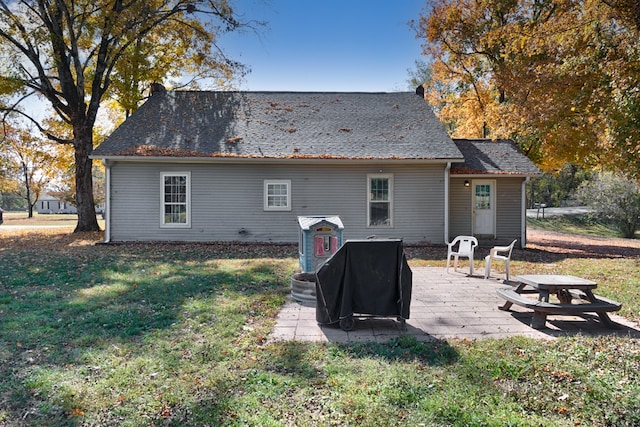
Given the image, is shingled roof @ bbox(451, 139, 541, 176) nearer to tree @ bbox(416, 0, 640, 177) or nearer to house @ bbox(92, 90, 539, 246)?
house @ bbox(92, 90, 539, 246)

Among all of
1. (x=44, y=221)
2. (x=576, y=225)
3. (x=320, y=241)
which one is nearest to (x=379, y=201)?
(x=320, y=241)

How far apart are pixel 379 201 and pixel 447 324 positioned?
8.37 meters

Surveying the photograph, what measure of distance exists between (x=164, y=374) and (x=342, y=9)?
528 inches

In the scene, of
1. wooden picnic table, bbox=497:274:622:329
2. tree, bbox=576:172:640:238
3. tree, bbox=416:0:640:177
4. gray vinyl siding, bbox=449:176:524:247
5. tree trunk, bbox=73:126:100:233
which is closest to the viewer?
wooden picnic table, bbox=497:274:622:329

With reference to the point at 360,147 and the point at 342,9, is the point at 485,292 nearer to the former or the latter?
the point at 360,147

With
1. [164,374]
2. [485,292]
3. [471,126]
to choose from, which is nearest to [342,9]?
[471,126]

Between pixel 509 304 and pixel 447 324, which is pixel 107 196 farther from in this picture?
pixel 509 304

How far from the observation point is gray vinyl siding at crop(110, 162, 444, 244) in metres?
12.8

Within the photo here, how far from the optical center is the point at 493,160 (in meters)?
13.8

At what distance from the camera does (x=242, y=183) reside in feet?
42.3

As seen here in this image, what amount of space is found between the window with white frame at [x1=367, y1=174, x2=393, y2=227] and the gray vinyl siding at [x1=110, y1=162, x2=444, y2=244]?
17 cm

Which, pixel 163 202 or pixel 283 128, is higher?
pixel 283 128

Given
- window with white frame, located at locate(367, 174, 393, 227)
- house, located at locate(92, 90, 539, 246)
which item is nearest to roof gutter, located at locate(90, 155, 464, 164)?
house, located at locate(92, 90, 539, 246)

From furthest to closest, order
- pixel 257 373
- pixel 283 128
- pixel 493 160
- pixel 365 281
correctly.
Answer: pixel 283 128 → pixel 493 160 → pixel 365 281 → pixel 257 373
